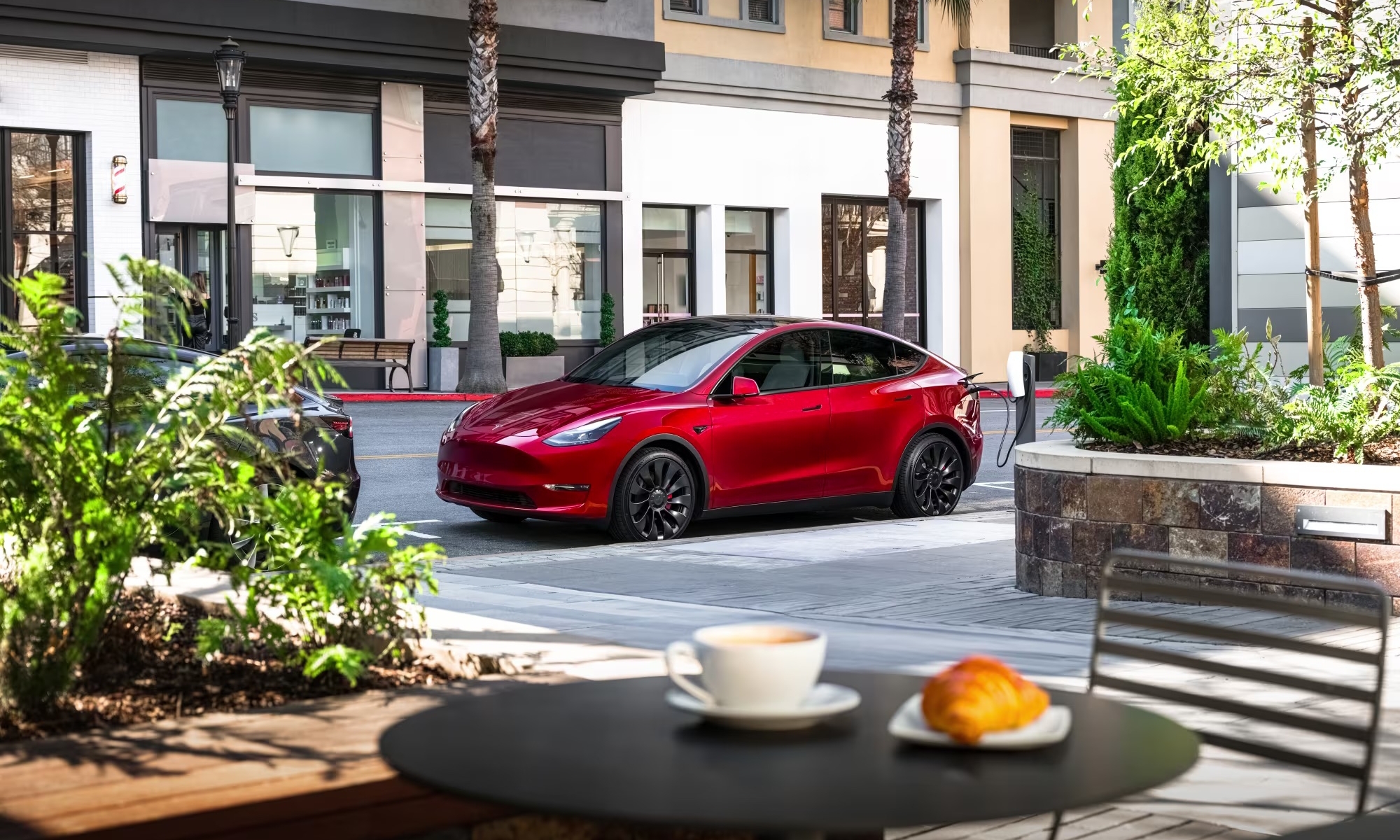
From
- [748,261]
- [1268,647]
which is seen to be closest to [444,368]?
[748,261]

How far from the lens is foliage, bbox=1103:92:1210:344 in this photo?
20.9 m

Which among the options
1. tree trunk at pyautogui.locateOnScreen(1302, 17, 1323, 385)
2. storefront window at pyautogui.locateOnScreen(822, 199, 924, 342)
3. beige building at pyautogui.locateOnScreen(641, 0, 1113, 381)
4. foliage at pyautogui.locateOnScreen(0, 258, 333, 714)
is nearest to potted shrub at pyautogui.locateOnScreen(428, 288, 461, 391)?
beige building at pyautogui.locateOnScreen(641, 0, 1113, 381)

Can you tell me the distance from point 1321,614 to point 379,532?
2.49m

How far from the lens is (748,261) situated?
3700cm

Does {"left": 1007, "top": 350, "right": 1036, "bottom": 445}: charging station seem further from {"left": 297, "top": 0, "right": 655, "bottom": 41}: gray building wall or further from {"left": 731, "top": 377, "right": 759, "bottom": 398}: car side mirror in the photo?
{"left": 297, "top": 0, "right": 655, "bottom": 41}: gray building wall

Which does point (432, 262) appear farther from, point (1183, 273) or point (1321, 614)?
point (1321, 614)

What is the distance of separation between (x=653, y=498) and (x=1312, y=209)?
5.29 m

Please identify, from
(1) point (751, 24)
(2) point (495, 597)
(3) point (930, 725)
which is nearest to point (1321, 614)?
(3) point (930, 725)

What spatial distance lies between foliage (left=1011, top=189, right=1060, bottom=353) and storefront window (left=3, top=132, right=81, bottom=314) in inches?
865

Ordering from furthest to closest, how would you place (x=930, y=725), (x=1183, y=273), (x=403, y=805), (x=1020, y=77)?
(x=1020, y=77) < (x=1183, y=273) < (x=403, y=805) < (x=930, y=725)

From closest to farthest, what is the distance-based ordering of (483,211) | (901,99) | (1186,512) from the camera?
(1186,512) → (483,211) → (901,99)

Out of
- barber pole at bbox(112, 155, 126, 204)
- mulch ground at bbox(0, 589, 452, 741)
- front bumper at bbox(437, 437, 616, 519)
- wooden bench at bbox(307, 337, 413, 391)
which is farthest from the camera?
wooden bench at bbox(307, 337, 413, 391)

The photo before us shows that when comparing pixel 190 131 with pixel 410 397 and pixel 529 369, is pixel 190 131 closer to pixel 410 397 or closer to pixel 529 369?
pixel 410 397

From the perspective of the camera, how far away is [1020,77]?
133 feet
